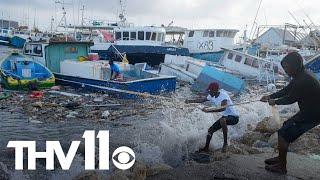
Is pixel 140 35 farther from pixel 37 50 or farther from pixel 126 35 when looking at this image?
pixel 37 50

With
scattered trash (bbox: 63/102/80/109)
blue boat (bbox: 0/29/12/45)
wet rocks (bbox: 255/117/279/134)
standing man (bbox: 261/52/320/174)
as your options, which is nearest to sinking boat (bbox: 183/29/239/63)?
scattered trash (bbox: 63/102/80/109)

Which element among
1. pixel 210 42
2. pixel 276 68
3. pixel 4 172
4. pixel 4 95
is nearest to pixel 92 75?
pixel 4 95

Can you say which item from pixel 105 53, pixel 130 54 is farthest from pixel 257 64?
pixel 105 53

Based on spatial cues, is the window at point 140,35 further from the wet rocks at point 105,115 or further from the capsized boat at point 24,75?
the wet rocks at point 105,115

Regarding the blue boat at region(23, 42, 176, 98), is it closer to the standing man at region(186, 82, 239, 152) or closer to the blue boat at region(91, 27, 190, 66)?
the blue boat at region(91, 27, 190, 66)

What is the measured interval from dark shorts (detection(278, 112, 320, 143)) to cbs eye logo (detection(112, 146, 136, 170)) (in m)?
2.75

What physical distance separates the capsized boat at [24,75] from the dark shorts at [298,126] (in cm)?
1690

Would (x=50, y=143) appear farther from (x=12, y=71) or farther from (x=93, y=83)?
(x=12, y=71)

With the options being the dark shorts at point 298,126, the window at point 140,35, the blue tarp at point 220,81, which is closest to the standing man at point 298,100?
the dark shorts at point 298,126

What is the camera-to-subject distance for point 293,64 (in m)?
6.89

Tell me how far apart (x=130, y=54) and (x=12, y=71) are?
40.9ft

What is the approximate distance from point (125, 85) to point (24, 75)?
19.4 ft

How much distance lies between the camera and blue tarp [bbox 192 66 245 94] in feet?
77.5

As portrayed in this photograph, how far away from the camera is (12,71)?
23219 mm
